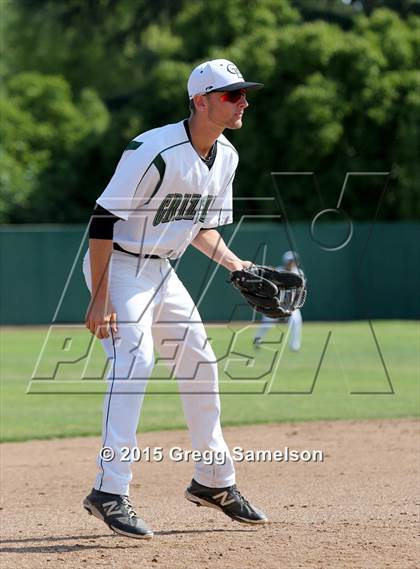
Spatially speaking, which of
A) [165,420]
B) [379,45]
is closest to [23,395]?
[165,420]

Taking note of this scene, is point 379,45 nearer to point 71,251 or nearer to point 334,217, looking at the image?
point 334,217

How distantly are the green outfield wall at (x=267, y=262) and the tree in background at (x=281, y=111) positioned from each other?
5.62 ft

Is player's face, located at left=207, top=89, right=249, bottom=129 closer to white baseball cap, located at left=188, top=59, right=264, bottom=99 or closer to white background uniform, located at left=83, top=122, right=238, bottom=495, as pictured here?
white baseball cap, located at left=188, top=59, right=264, bottom=99

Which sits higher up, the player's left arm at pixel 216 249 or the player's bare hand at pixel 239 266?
the player's left arm at pixel 216 249

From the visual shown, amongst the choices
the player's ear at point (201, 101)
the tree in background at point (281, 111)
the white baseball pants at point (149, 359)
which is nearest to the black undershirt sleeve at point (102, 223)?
the white baseball pants at point (149, 359)

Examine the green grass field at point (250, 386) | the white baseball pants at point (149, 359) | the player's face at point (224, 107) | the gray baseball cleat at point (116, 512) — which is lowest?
the green grass field at point (250, 386)

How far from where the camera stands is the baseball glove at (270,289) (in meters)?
5.28

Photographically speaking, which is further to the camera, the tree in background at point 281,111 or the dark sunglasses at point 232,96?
the tree in background at point 281,111

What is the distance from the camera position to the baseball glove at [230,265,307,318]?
17.3ft

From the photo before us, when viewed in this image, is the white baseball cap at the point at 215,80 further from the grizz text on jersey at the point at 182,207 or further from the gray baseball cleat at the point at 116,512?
the gray baseball cleat at the point at 116,512

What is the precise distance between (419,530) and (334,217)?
22512 mm

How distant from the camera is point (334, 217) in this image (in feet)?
89.5

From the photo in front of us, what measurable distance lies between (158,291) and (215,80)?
105 centimetres

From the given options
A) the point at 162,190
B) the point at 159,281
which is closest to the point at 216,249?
the point at 159,281
